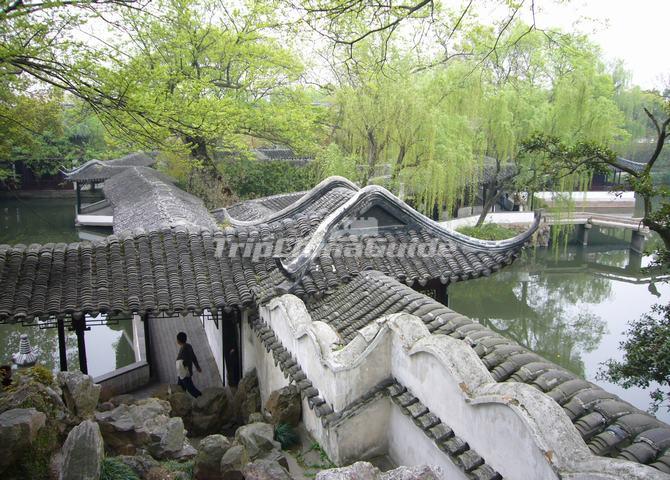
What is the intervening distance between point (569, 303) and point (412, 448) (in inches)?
636

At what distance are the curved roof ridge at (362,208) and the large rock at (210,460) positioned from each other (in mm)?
3222

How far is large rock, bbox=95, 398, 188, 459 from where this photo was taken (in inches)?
135

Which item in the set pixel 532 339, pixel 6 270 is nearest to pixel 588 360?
pixel 532 339

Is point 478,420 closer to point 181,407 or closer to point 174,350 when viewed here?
point 181,407

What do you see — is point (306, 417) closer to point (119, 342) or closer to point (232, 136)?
point (119, 342)

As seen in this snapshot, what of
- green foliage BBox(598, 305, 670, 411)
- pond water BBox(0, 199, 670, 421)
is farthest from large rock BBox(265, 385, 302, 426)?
pond water BBox(0, 199, 670, 421)

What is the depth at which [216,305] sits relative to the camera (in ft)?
22.5

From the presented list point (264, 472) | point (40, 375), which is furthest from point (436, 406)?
point (40, 375)

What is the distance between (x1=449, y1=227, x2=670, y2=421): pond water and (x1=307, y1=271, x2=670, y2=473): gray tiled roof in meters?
8.51

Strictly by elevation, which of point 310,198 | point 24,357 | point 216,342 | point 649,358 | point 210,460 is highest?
point 310,198

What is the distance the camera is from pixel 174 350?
1045 centimetres

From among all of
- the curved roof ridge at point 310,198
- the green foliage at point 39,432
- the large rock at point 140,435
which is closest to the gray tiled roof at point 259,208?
the curved roof ridge at point 310,198

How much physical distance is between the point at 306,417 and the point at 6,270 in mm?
4637

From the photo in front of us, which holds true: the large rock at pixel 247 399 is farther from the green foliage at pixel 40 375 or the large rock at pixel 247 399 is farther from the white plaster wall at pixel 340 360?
the green foliage at pixel 40 375
